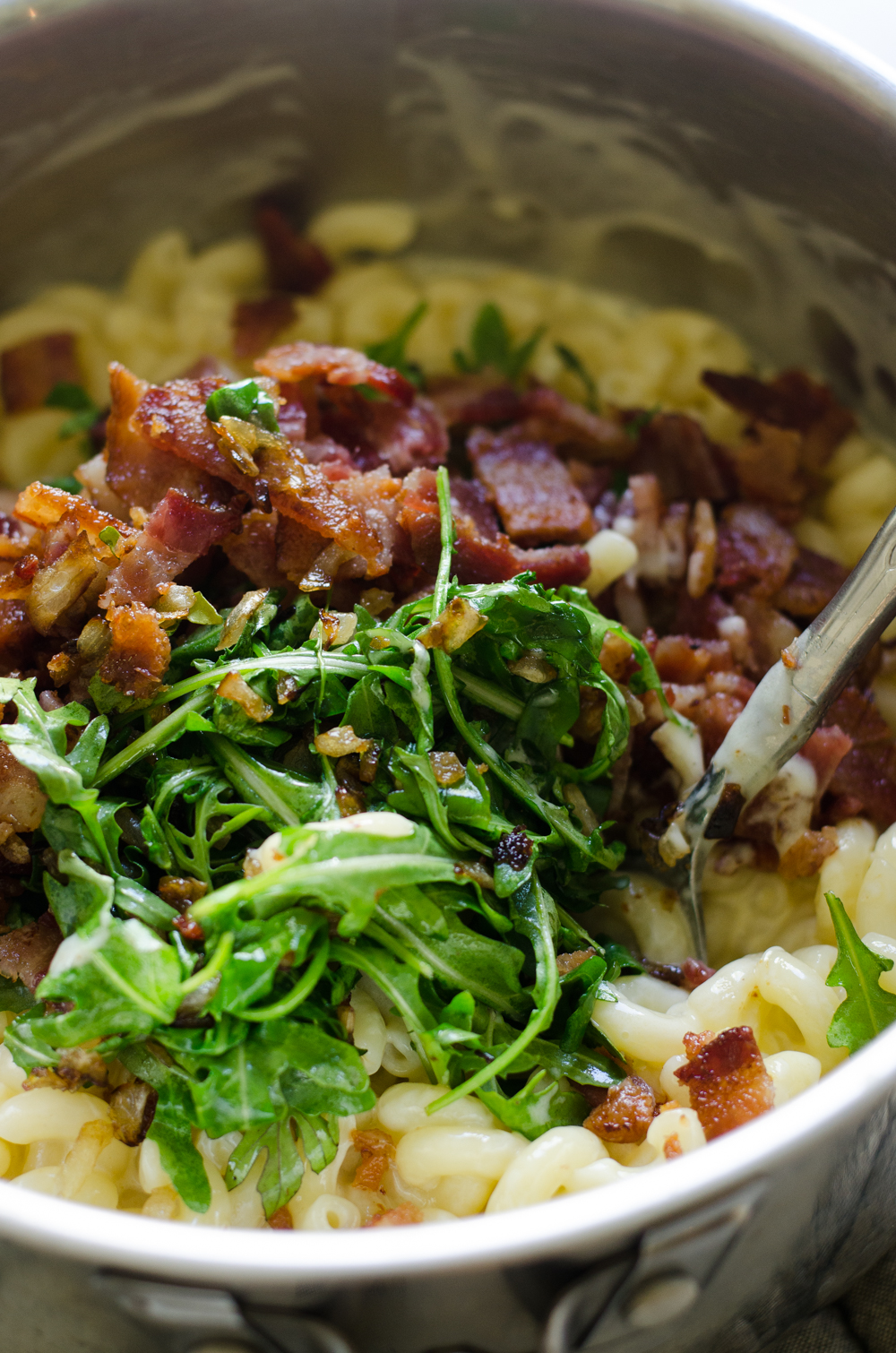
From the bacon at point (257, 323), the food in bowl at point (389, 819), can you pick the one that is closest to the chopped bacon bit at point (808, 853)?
the food in bowl at point (389, 819)

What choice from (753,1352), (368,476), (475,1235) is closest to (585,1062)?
(753,1352)

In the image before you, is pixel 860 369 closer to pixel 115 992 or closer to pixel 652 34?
pixel 652 34

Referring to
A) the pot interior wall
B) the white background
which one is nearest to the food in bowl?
the pot interior wall

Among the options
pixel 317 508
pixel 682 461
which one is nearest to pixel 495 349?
pixel 682 461

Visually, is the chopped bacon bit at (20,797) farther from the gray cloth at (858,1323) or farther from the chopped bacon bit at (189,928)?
the gray cloth at (858,1323)

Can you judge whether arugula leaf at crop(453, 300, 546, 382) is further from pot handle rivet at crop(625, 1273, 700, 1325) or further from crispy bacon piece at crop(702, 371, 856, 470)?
pot handle rivet at crop(625, 1273, 700, 1325)

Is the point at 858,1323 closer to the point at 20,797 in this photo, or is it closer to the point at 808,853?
the point at 808,853
